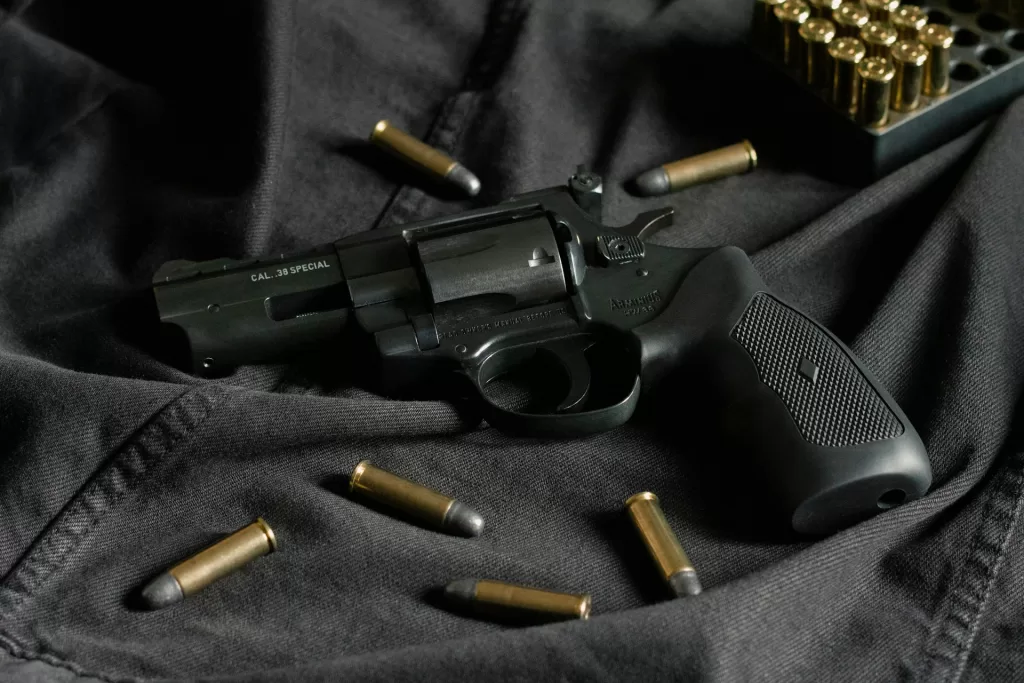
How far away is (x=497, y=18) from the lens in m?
2.28

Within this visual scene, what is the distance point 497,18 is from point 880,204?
87 cm

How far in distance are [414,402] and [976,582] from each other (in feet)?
2.67

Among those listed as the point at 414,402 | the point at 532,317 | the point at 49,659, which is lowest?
the point at 49,659

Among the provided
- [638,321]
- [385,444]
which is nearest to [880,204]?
[638,321]

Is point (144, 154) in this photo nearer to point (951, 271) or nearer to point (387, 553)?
point (387, 553)

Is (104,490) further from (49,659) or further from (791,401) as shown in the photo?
(791,401)

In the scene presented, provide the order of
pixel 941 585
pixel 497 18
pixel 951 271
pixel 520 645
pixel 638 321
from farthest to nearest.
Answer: pixel 497 18, pixel 951 271, pixel 638 321, pixel 941 585, pixel 520 645

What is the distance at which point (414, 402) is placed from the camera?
161 cm

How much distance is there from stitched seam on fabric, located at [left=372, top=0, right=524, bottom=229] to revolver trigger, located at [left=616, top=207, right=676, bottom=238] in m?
0.45

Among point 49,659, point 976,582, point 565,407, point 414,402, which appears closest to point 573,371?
point 565,407

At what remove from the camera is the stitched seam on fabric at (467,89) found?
78.8 inches

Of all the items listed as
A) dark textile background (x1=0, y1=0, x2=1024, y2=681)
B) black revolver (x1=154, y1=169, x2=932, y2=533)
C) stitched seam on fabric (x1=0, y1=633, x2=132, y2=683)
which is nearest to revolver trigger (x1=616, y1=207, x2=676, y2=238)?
black revolver (x1=154, y1=169, x2=932, y2=533)

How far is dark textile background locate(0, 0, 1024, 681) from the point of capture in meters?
1.42

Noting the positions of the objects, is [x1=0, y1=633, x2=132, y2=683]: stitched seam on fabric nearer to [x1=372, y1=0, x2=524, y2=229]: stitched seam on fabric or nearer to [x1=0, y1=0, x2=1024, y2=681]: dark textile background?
[x1=0, y1=0, x2=1024, y2=681]: dark textile background
